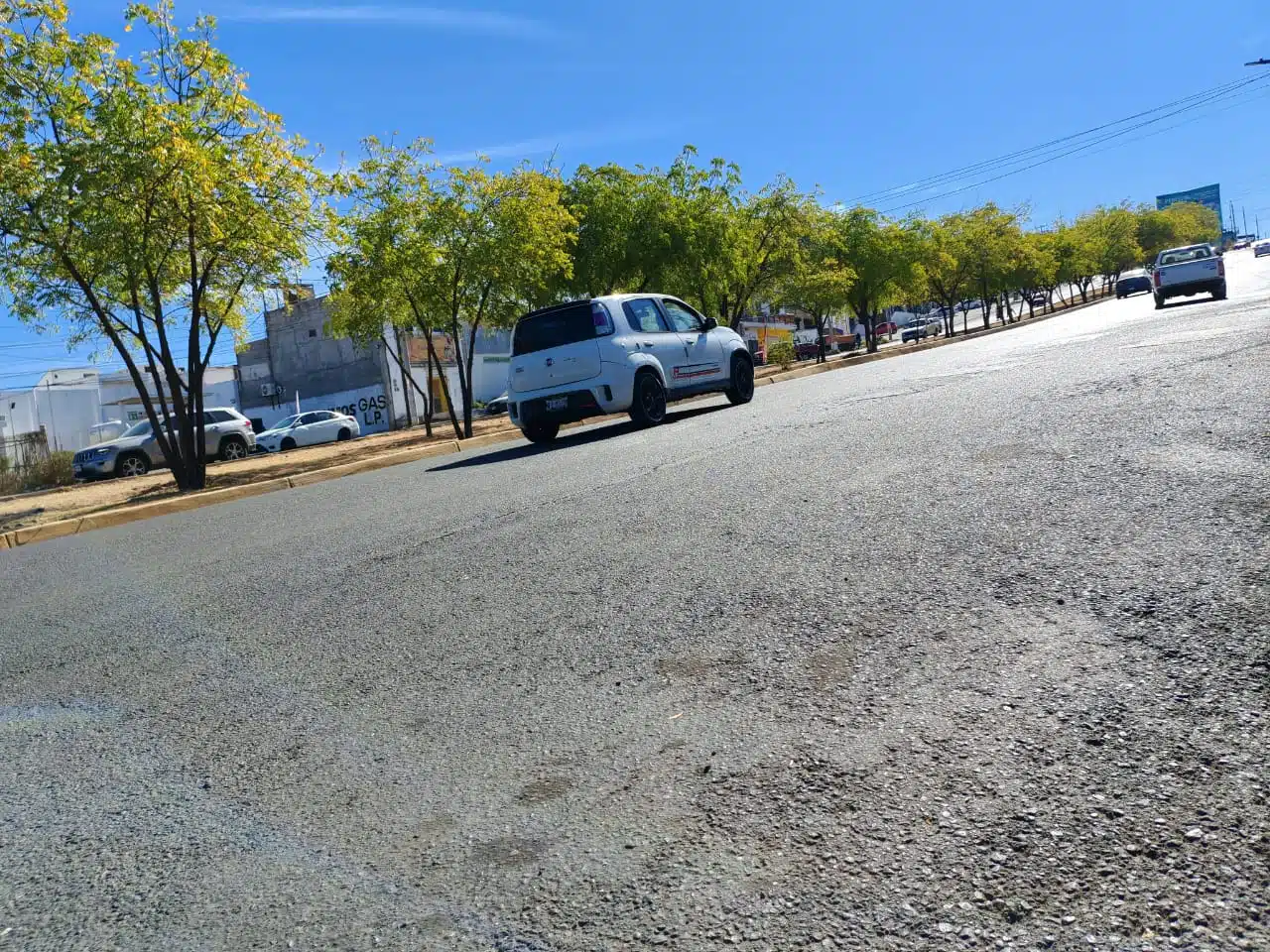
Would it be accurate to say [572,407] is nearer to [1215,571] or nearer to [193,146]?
[193,146]

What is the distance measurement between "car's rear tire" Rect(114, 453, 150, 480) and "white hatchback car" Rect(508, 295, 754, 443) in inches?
730

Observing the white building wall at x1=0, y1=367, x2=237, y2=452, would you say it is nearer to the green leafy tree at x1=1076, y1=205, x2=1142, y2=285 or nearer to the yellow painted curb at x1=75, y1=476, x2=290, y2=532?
the yellow painted curb at x1=75, y1=476, x2=290, y2=532

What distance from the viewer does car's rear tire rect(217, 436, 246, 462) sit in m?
30.6

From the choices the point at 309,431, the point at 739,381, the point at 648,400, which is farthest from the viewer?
the point at 309,431

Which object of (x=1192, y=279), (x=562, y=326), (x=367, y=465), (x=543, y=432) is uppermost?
(x=1192, y=279)

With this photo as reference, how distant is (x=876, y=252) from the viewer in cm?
4659

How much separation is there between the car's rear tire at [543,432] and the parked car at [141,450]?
588 inches

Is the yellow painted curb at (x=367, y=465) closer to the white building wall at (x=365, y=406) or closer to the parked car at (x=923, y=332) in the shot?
the white building wall at (x=365, y=406)

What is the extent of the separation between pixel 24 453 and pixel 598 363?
2464cm

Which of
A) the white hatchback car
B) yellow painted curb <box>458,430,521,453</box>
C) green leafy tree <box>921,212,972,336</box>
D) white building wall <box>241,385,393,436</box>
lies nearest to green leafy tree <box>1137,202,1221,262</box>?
green leafy tree <box>921,212,972,336</box>

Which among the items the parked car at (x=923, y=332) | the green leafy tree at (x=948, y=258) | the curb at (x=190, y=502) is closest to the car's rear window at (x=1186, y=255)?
the green leafy tree at (x=948, y=258)

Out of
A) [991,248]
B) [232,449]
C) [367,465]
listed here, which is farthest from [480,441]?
[991,248]

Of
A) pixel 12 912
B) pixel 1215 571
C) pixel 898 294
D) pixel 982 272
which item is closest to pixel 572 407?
pixel 1215 571

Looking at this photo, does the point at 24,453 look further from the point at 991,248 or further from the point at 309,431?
the point at 991,248
